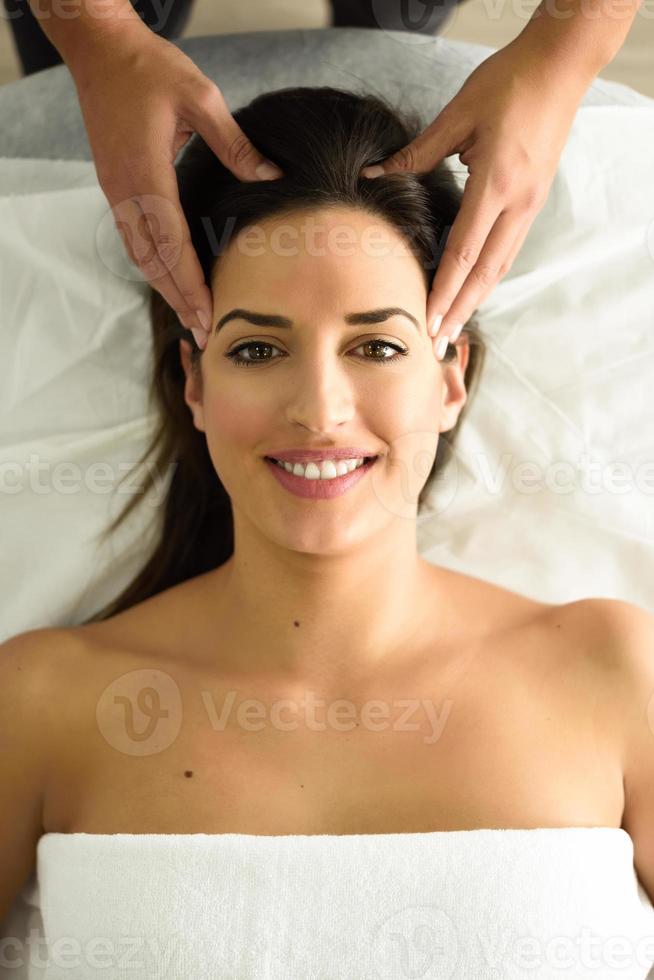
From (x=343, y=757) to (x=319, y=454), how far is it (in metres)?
0.43

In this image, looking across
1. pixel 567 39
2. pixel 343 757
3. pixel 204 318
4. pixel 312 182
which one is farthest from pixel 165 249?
pixel 343 757

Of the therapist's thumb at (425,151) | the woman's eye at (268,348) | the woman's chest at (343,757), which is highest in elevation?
the therapist's thumb at (425,151)

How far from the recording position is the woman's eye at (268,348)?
1.49 m

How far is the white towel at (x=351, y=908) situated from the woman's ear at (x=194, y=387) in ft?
2.06

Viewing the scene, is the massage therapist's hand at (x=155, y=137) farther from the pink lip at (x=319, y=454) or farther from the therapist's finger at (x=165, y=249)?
the pink lip at (x=319, y=454)

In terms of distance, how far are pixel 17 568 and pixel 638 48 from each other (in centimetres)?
198

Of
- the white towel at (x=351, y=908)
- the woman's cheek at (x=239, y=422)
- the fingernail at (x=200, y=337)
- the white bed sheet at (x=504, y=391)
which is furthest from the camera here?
the white bed sheet at (x=504, y=391)

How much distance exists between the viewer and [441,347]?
1.57m

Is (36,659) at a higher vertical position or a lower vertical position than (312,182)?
lower

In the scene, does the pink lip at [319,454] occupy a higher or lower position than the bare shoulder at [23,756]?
higher

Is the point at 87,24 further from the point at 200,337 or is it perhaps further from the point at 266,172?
the point at 200,337

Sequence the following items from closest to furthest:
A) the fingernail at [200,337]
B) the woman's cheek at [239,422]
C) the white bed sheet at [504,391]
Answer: the woman's cheek at [239,422] < the fingernail at [200,337] < the white bed sheet at [504,391]

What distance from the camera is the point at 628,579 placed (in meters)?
1.94

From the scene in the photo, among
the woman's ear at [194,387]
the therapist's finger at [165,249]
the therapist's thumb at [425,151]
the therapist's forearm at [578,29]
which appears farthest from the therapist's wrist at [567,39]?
the woman's ear at [194,387]
